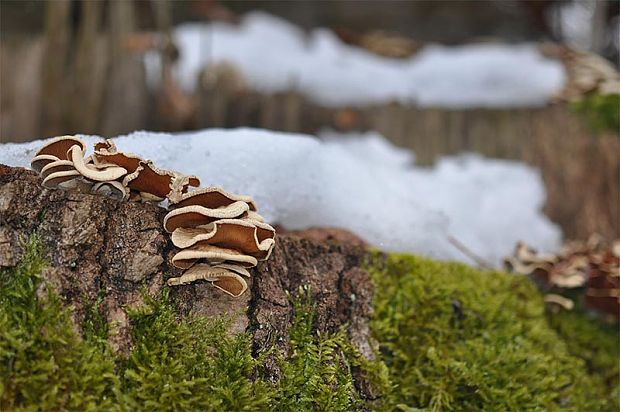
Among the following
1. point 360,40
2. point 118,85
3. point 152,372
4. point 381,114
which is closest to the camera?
point 152,372

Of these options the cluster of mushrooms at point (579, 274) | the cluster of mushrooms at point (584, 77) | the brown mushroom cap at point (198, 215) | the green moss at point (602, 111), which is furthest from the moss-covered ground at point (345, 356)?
the cluster of mushrooms at point (584, 77)

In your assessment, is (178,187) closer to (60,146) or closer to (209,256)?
(209,256)

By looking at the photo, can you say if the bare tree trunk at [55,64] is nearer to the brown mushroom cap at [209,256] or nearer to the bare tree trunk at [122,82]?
the bare tree trunk at [122,82]

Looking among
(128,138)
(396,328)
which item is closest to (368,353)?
(396,328)

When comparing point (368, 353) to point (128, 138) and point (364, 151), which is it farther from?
point (364, 151)

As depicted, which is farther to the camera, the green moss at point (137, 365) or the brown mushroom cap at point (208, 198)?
the brown mushroom cap at point (208, 198)

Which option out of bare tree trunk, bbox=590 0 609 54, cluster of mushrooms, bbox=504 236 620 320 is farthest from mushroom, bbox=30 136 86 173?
bare tree trunk, bbox=590 0 609 54

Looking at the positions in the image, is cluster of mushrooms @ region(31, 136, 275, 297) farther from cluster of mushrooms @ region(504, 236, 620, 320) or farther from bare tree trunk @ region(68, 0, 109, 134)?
bare tree trunk @ region(68, 0, 109, 134)
